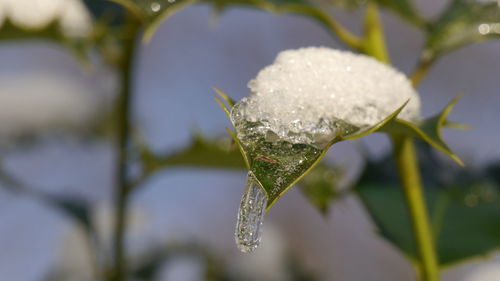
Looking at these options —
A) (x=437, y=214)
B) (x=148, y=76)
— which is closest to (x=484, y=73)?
(x=148, y=76)

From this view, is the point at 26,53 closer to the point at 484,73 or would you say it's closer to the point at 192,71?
the point at 192,71

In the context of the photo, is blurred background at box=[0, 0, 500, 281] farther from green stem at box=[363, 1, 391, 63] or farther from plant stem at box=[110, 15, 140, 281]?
green stem at box=[363, 1, 391, 63]

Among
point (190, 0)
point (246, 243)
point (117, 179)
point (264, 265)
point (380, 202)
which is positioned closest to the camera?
point (246, 243)

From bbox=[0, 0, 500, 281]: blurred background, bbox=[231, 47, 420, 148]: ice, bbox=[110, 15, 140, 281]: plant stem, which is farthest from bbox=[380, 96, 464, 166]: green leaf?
bbox=[0, 0, 500, 281]: blurred background

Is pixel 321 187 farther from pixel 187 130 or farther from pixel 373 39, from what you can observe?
pixel 187 130

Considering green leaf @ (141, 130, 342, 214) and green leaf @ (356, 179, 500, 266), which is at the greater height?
green leaf @ (356, 179, 500, 266)

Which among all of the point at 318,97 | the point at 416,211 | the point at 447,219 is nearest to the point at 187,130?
the point at 447,219
